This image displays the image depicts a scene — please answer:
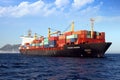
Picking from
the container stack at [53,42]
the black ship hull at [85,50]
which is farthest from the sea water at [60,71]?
the container stack at [53,42]

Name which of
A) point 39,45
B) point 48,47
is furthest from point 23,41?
point 48,47

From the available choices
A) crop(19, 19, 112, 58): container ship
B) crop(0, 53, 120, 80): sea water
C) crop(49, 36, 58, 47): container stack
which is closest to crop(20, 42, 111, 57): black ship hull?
crop(19, 19, 112, 58): container ship

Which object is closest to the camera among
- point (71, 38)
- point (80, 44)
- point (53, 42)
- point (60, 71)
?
point (60, 71)

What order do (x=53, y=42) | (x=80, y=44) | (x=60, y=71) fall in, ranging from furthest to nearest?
1. (x=53, y=42)
2. (x=80, y=44)
3. (x=60, y=71)

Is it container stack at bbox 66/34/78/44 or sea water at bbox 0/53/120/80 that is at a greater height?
container stack at bbox 66/34/78/44

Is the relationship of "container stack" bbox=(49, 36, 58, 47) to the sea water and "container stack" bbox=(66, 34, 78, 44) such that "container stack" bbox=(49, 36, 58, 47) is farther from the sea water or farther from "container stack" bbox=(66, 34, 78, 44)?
the sea water

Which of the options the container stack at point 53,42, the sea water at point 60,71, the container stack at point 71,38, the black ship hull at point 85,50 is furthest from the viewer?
the container stack at point 53,42

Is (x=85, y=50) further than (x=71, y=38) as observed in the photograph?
No

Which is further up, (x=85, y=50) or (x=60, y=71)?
(x=85, y=50)

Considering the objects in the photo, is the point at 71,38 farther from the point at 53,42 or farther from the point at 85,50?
the point at 53,42

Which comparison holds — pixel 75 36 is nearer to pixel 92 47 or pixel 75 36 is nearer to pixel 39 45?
pixel 92 47

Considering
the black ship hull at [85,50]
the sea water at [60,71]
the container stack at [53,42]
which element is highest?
the container stack at [53,42]

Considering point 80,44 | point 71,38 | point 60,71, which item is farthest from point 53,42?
point 60,71

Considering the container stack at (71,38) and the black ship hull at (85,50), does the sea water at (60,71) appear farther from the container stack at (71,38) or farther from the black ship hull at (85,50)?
the container stack at (71,38)
